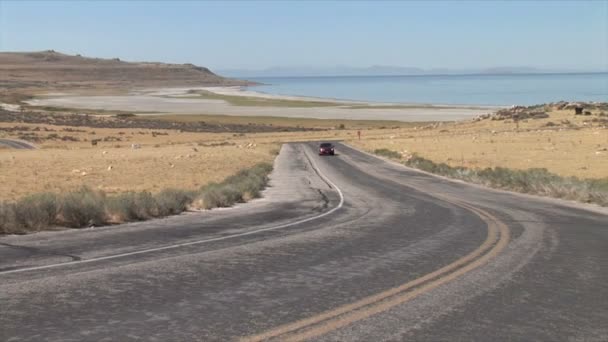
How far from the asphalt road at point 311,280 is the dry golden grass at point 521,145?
23.5 meters

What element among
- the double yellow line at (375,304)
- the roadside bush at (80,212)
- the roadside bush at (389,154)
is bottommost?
the roadside bush at (389,154)

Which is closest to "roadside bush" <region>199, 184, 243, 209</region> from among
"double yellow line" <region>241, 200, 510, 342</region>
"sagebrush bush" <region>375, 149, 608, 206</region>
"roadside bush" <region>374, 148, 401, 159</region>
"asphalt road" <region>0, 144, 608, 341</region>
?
"asphalt road" <region>0, 144, 608, 341</region>

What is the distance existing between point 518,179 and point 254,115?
4422 inches

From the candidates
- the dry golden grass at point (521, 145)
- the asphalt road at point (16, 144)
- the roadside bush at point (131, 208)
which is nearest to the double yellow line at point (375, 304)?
the roadside bush at point (131, 208)

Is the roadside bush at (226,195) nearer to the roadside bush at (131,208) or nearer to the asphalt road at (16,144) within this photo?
the roadside bush at (131,208)

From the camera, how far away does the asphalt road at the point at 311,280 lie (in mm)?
6430

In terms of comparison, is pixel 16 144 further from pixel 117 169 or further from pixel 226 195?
pixel 226 195

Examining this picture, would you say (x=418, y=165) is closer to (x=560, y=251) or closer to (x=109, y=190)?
(x=109, y=190)

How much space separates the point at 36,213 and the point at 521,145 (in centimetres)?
5014

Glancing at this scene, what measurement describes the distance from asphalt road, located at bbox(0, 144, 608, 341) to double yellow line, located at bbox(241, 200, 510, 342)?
0.07 feet

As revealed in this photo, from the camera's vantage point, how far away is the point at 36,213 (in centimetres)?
1339

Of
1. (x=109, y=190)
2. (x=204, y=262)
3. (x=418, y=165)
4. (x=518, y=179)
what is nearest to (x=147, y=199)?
(x=204, y=262)

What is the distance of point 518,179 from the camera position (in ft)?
87.6

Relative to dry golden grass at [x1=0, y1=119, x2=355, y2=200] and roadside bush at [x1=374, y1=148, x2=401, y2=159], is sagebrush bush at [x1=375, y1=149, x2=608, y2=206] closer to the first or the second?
dry golden grass at [x1=0, y1=119, x2=355, y2=200]
